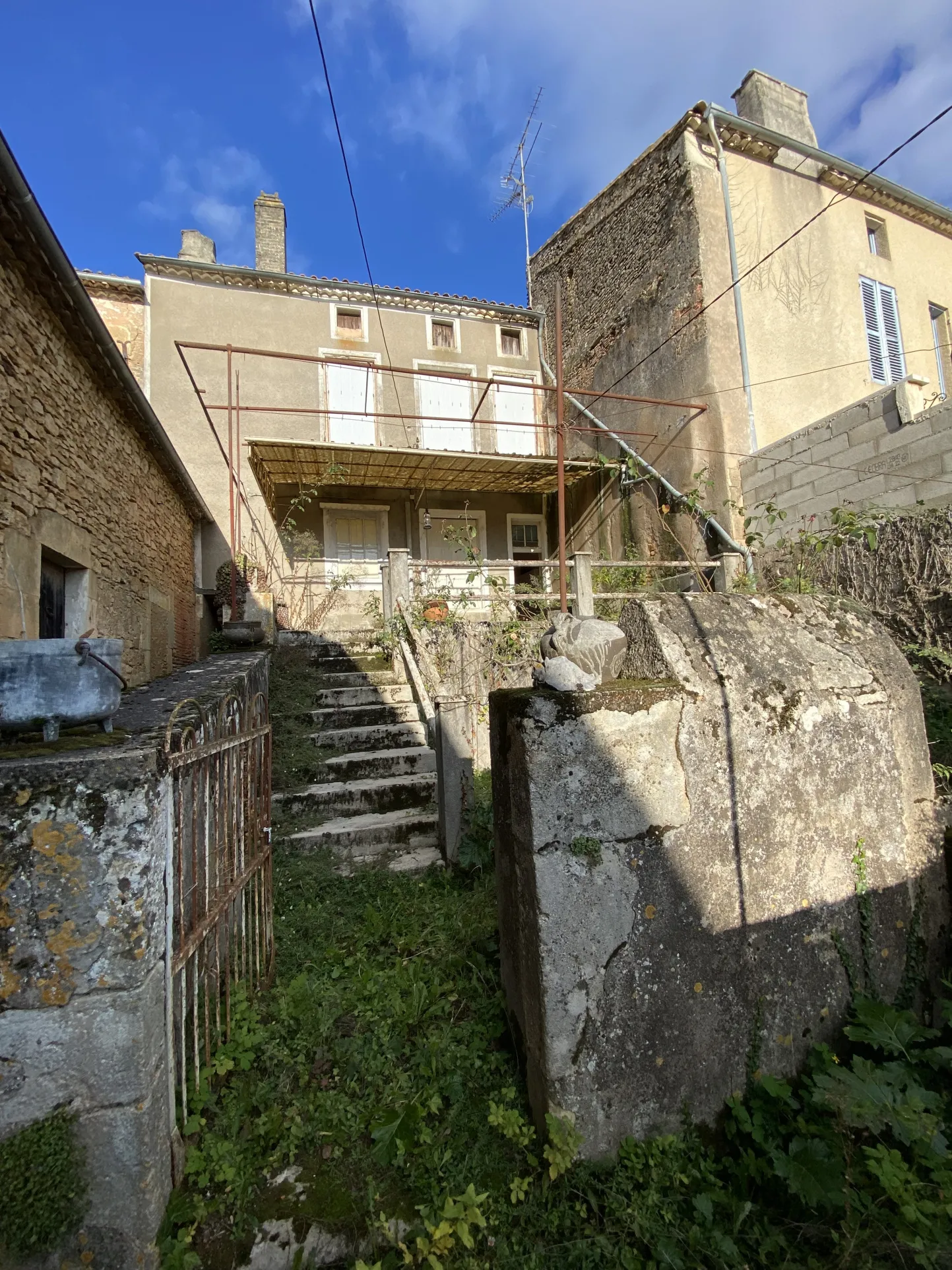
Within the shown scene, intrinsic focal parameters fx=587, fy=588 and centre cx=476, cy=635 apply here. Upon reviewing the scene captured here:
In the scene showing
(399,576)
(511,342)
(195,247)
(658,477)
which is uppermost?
(195,247)

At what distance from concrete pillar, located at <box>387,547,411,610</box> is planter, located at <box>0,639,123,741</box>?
5771 mm

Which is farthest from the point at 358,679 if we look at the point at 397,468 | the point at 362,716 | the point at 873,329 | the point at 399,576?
the point at 873,329

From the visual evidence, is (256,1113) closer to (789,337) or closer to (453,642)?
(453,642)

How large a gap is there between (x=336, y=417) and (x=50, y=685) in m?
11.8

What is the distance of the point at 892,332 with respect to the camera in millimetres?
11086

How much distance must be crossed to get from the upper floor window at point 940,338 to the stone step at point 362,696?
13.0 m

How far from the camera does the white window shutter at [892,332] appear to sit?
1104 centimetres

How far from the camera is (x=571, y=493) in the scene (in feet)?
44.4

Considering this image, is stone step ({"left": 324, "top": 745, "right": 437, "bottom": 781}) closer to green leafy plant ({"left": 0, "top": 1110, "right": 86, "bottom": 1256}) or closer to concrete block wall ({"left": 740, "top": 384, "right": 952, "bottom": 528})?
green leafy plant ({"left": 0, "top": 1110, "right": 86, "bottom": 1256})

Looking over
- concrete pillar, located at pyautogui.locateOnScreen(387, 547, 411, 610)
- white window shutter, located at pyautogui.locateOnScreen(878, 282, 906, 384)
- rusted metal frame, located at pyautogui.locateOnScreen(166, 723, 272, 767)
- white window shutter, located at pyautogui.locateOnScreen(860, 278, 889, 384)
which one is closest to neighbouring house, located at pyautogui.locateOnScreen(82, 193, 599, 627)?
concrete pillar, located at pyautogui.locateOnScreen(387, 547, 411, 610)

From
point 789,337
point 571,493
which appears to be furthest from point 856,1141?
point 571,493

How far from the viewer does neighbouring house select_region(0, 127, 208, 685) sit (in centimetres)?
359

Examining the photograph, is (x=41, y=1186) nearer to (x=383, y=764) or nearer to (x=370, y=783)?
(x=370, y=783)

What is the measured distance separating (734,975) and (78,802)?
1.95 meters
